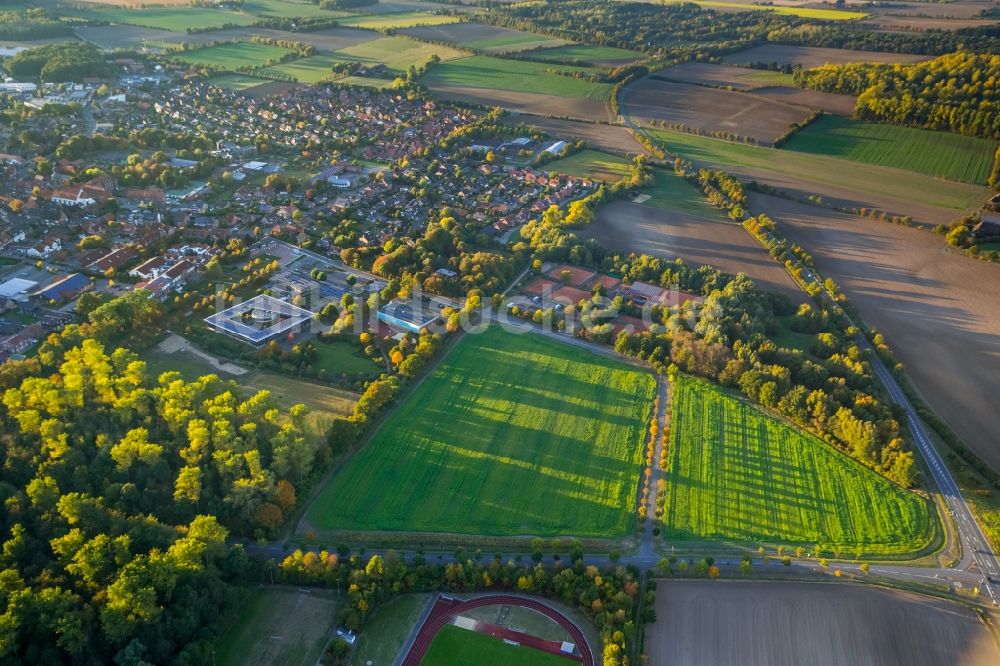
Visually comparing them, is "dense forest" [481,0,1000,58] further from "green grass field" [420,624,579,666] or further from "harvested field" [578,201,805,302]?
"green grass field" [420,624,579,666]

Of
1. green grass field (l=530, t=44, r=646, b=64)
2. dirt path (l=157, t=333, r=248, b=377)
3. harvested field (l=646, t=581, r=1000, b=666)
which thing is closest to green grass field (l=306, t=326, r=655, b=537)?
harvested field (l=646, t=581, r=1000, b=666)

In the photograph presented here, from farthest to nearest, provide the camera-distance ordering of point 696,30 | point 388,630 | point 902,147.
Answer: point 696,30, point 902,147, point 388,630

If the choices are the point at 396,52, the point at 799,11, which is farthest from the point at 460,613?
the point at 799,11

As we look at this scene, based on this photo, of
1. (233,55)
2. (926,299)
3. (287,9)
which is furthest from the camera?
(287,9)

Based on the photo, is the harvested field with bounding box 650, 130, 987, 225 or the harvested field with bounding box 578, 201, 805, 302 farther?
the harvested field with bounding box 650, 130, 987, 225

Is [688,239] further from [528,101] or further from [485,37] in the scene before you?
Answer: [485,37]

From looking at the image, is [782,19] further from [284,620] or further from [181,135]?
[284,620]
